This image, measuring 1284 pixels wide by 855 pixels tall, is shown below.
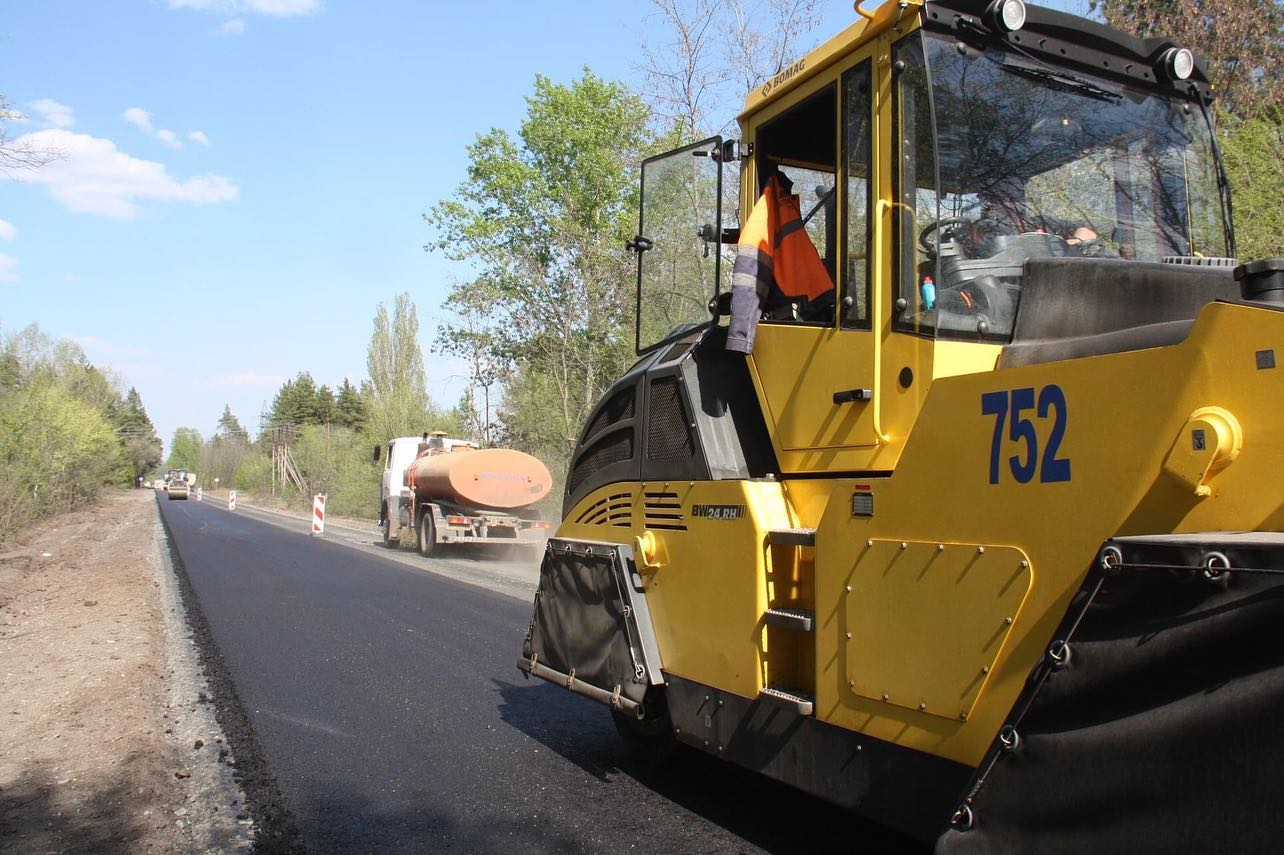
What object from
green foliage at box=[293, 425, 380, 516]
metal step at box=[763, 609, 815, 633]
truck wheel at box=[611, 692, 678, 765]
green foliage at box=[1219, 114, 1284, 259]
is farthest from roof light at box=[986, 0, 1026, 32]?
green foliage at box=[293, 425, 380, 516]

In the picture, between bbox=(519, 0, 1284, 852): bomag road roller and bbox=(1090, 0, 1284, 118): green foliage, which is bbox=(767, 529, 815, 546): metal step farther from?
bbox=(1090, 0, 1284, 118): green foliage

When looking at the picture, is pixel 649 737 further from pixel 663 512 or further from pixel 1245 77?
pixel 1245 77

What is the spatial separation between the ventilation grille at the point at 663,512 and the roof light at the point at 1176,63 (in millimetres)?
2563

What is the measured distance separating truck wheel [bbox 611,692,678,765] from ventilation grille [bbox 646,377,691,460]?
1.32 meters

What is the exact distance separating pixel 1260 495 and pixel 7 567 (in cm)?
2008

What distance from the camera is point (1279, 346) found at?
2.10m

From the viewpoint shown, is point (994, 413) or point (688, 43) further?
point (688, 43)

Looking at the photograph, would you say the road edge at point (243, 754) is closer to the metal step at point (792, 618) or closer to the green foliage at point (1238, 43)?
the metal step at point (792, 618)

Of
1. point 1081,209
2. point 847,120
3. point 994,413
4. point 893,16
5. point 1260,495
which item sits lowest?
point 1260,495

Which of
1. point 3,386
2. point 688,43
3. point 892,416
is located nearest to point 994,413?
point 892,416

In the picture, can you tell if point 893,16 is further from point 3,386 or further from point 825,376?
point 3,386

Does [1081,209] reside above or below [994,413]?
above

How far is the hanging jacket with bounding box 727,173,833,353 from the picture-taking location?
13.1 feet

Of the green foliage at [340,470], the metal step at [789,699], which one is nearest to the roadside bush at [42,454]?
the green foliage at [340,470]
